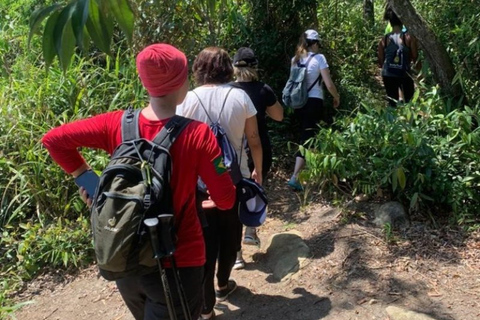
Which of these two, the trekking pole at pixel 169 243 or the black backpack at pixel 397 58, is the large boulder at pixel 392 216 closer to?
the black backpack at pixel 397 58

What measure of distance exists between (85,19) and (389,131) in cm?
381

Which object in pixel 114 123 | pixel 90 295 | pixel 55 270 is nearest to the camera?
pixel 114 123

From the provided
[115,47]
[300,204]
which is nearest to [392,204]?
[300,204]

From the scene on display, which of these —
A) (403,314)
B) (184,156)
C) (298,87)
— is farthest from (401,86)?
(184,156)

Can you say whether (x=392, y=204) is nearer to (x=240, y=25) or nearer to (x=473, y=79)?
(x=473, y=79)

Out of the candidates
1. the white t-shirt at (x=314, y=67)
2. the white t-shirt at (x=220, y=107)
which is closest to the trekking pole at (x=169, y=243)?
the white t-shirt at (x=220, y=107)

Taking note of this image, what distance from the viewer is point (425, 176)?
14.4ft

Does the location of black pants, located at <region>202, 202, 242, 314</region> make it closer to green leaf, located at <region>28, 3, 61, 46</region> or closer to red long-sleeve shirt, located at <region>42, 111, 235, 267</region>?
red long-sleeve shirt, located at <region>42, 111, 235, 267</region>

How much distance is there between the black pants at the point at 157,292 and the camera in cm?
227

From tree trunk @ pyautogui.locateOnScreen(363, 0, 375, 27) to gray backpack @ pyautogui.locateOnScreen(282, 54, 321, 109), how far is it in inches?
140

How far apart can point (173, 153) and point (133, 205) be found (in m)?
0.28

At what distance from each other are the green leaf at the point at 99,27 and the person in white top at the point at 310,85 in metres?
4.25

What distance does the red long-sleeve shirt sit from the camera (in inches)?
87.4

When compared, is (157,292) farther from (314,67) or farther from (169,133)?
(314,67)
